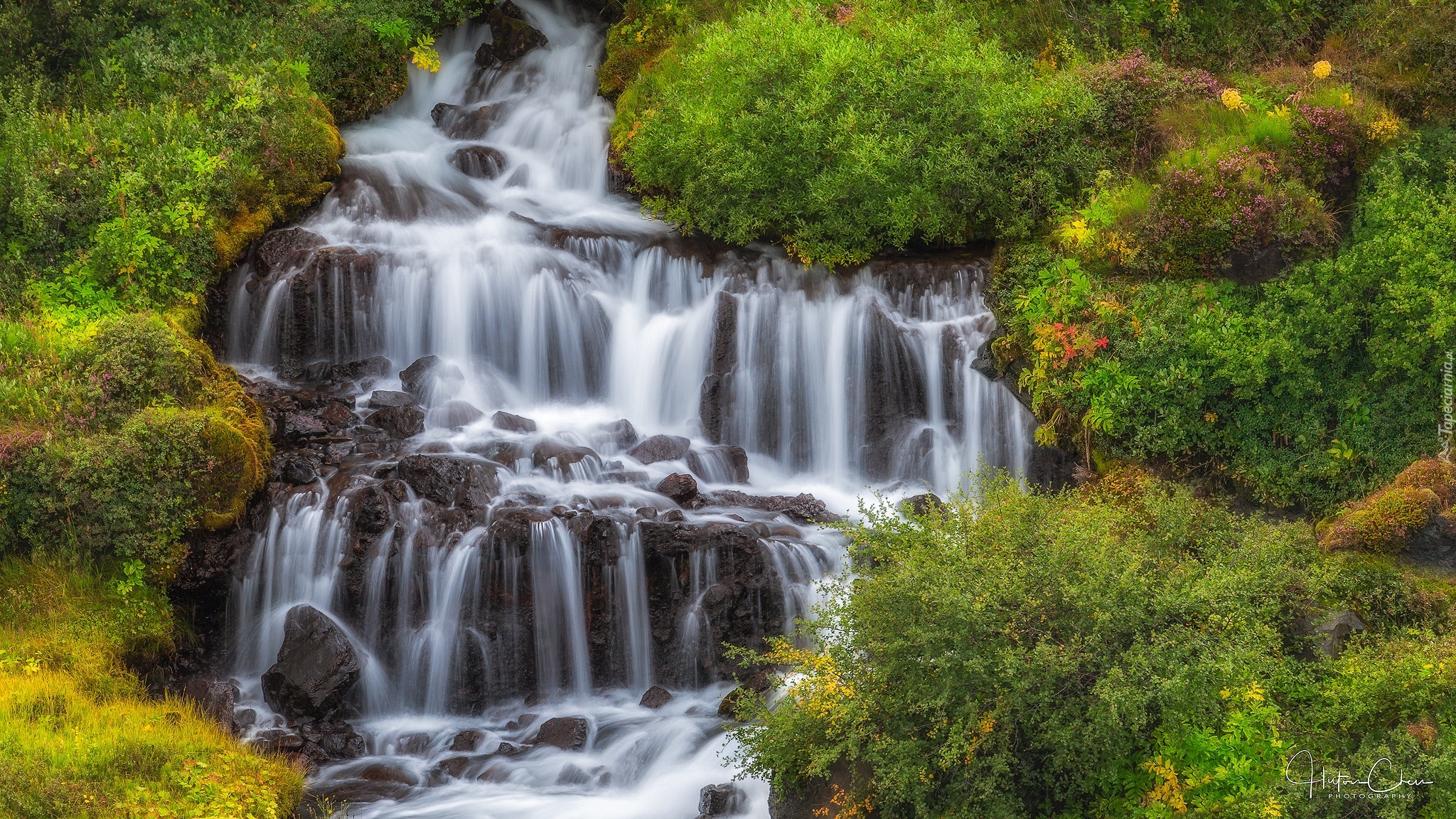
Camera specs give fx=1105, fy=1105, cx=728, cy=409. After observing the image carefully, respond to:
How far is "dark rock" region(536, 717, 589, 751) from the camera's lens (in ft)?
34.5

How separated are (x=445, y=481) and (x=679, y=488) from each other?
259 cm

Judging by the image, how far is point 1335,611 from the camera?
8.99 metres

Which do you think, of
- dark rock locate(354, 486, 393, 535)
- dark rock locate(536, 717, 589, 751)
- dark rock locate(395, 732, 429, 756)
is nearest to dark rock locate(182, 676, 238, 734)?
dark rock locate(395, 732, 429, 756)

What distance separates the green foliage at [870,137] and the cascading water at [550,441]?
0.69 m

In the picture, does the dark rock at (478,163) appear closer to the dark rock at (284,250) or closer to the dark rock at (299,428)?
the dark rock at (284,250)

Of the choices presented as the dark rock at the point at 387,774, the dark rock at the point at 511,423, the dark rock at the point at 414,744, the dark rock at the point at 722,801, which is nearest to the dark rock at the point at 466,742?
the dark rock at the point at 414,744

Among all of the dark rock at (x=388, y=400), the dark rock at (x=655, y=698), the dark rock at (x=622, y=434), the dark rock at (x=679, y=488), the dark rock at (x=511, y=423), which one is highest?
the dark rock at (x=388, y=400)

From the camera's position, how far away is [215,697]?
1051cm

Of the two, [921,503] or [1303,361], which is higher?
[1303,361]

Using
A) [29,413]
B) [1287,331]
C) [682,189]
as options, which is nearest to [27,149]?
[29,413]

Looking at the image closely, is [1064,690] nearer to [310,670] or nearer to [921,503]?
[921,503]

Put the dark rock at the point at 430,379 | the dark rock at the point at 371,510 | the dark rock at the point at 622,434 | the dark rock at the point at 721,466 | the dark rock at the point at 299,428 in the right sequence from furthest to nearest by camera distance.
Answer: the dark rock at the point at 430,379 → the dark rock at the point at 622,434 → the dark rock at the point at 721,466 → the dark rock at the point at 299,428 → the dark rock at the point at 371,510

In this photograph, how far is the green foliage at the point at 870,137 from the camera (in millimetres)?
14234
